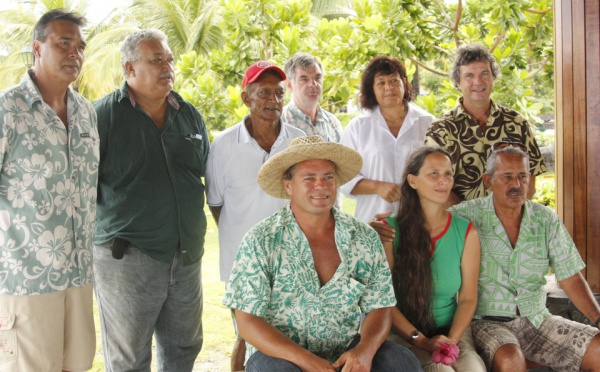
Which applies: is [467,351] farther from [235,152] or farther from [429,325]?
[235,152]

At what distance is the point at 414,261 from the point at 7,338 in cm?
183

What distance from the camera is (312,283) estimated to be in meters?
2.69

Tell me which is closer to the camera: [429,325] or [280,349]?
[280,349]

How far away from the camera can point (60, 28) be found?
2.76 metres

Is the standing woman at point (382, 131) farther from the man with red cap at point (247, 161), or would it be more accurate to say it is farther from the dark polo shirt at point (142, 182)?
the dark polo shirt at point (142, 182)

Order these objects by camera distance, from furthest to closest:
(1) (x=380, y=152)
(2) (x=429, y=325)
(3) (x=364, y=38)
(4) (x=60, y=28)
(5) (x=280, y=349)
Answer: (3) (x=364, y=38)
(1) (x=380, y=152)
(2) (x=429, y=325)
(4) (x=60, y=28)
(5) (x=280, y=349)

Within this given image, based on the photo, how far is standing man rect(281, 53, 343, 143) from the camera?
4.04 meters

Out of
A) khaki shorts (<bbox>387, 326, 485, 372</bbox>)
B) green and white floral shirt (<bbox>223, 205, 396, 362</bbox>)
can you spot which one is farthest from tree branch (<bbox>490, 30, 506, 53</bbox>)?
green and white floral shirt (<bbox>223, 205, 396, 362</bbox>)

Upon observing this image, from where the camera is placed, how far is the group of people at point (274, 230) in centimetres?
262

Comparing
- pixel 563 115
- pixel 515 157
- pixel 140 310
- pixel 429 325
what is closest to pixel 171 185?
pixel 140 310

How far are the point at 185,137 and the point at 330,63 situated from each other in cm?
250

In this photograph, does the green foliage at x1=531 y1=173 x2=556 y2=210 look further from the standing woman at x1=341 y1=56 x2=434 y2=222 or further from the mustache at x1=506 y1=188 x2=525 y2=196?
the mustache at x1=506 y1=188 x2=525 y2=196

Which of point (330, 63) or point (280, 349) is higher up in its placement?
point (330, 63)

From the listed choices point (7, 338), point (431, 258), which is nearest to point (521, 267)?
point (431, 258)
